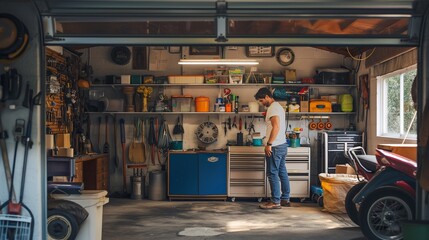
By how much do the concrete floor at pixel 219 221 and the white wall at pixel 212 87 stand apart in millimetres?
1349

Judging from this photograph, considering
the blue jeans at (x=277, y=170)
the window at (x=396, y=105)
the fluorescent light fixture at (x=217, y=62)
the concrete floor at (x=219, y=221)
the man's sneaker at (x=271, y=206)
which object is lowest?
the concrete floor at (x=219, y=221)

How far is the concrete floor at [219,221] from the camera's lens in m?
6.29

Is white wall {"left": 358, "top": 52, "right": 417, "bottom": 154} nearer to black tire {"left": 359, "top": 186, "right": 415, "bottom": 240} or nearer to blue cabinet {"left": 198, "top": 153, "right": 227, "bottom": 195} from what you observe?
blue cabinet {"left": 198, "top": 153, "right": 227, "bottom": 195}

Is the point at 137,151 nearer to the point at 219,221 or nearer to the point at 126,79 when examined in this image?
the point at 126,79

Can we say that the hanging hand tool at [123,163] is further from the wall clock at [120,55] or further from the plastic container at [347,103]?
the plastic container at [347,103]

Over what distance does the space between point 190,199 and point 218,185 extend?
584mm

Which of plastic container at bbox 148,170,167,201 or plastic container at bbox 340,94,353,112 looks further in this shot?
plastic container at bbox 340,94,353,112

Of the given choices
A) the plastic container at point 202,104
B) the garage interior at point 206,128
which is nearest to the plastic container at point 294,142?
the garage interior at point 206,128

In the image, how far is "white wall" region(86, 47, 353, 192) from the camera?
979 cm

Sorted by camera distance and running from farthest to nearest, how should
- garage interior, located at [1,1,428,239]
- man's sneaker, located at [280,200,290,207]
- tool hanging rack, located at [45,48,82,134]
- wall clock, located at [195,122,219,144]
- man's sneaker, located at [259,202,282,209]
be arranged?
wall clock, located at [195,122,219,144], man's sneaker, located at [280,200,290,207], man's sneaker, located at [259,202,282,209], tool hanging rack, located at [45,48,82,134], garage interior, located at [1,1,428,239]

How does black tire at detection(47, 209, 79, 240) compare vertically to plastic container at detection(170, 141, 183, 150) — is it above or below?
below

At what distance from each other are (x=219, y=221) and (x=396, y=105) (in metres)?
3.32

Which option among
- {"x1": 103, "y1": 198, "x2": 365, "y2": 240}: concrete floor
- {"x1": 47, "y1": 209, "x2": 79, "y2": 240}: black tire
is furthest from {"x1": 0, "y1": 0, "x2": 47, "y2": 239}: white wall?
{"x1": 103, "y1": 198, "x2": 365, "y2": 240}: concrete floor

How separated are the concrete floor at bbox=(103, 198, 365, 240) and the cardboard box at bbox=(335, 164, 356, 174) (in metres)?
0.71
